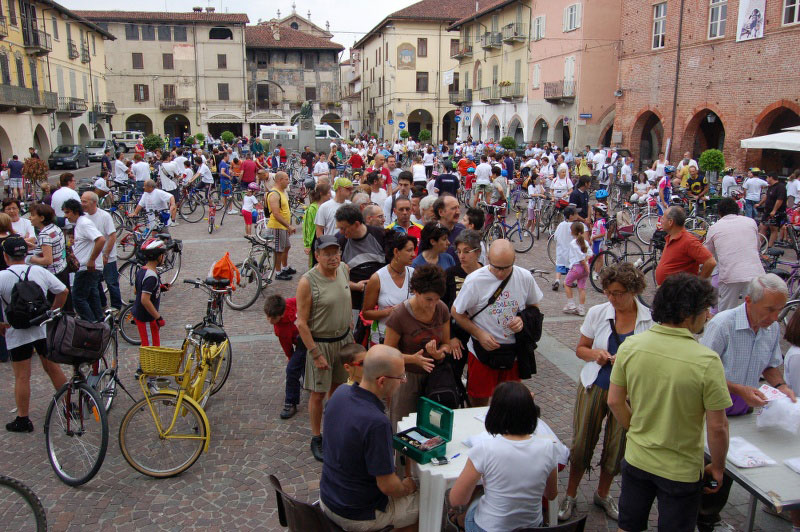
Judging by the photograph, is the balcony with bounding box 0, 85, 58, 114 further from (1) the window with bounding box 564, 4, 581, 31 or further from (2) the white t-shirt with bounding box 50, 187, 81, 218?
(1) the window with bounding box 564, 4, 581, 31

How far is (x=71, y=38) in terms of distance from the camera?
133 feet

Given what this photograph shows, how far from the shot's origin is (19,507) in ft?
11.2

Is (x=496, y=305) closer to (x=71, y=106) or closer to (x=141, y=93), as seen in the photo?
(x=71, y=106)

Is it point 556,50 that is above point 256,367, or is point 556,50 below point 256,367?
above

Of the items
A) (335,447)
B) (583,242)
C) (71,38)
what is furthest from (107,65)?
(335,447)

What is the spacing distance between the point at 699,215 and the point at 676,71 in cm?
1207

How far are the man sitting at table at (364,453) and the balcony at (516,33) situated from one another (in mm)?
37205

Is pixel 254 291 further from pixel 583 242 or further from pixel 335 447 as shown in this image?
pixel 335 447

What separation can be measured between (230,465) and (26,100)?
34.4 metres

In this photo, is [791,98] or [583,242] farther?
[791,98]

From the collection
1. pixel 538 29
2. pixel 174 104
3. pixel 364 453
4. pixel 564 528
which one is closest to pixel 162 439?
pixel 364 453

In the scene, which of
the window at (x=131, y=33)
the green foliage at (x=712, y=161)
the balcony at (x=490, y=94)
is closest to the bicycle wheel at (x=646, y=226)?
the green foliage at (x=712, y=161)

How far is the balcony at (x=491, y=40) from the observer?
40.2 meters

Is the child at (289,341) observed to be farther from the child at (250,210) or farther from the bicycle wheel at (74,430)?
the child at (250,210)
